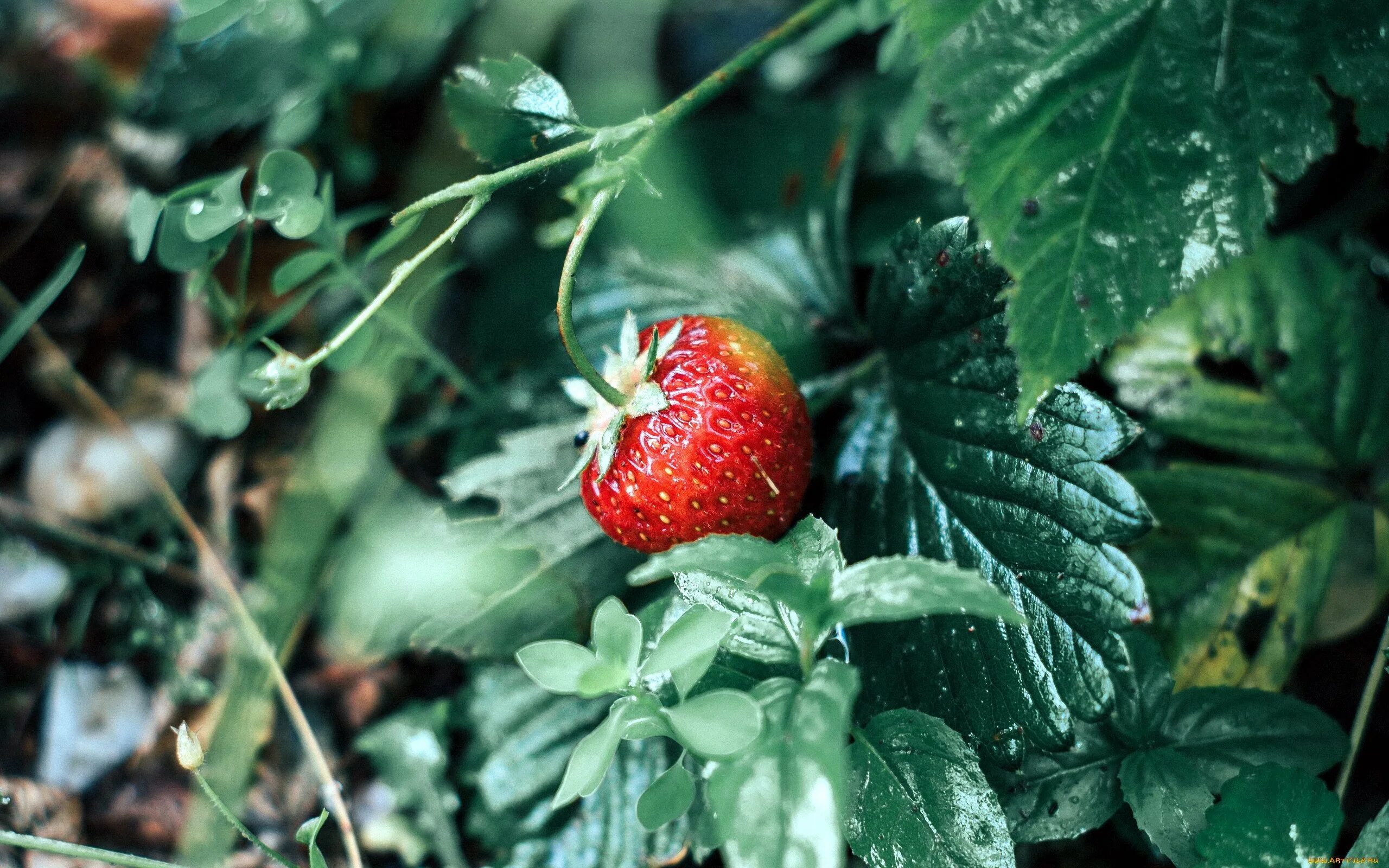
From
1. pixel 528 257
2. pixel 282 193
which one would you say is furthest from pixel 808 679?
pixel 528 257

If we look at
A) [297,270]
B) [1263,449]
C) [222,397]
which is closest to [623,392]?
[297,270]

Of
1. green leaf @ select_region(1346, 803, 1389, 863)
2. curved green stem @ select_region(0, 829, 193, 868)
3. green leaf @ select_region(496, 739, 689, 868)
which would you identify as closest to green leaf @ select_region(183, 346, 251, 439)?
curved green stem @ select_region(0, 829, 193, 868)

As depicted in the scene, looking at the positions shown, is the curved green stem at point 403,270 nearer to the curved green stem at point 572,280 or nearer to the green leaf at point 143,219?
the curved green stem at point 572,280

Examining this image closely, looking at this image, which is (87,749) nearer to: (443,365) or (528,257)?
(443,365)

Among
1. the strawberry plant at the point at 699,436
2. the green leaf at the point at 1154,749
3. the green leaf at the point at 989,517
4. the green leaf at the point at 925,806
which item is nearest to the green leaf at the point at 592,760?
the strawberry plant at the point at 699,436

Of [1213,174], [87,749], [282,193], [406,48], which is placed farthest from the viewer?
[406,48]

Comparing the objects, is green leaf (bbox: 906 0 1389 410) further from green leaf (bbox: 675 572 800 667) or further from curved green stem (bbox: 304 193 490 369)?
curved green stem (bbox: 304 193 490 369)

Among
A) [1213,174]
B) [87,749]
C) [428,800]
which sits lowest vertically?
[87,749]
